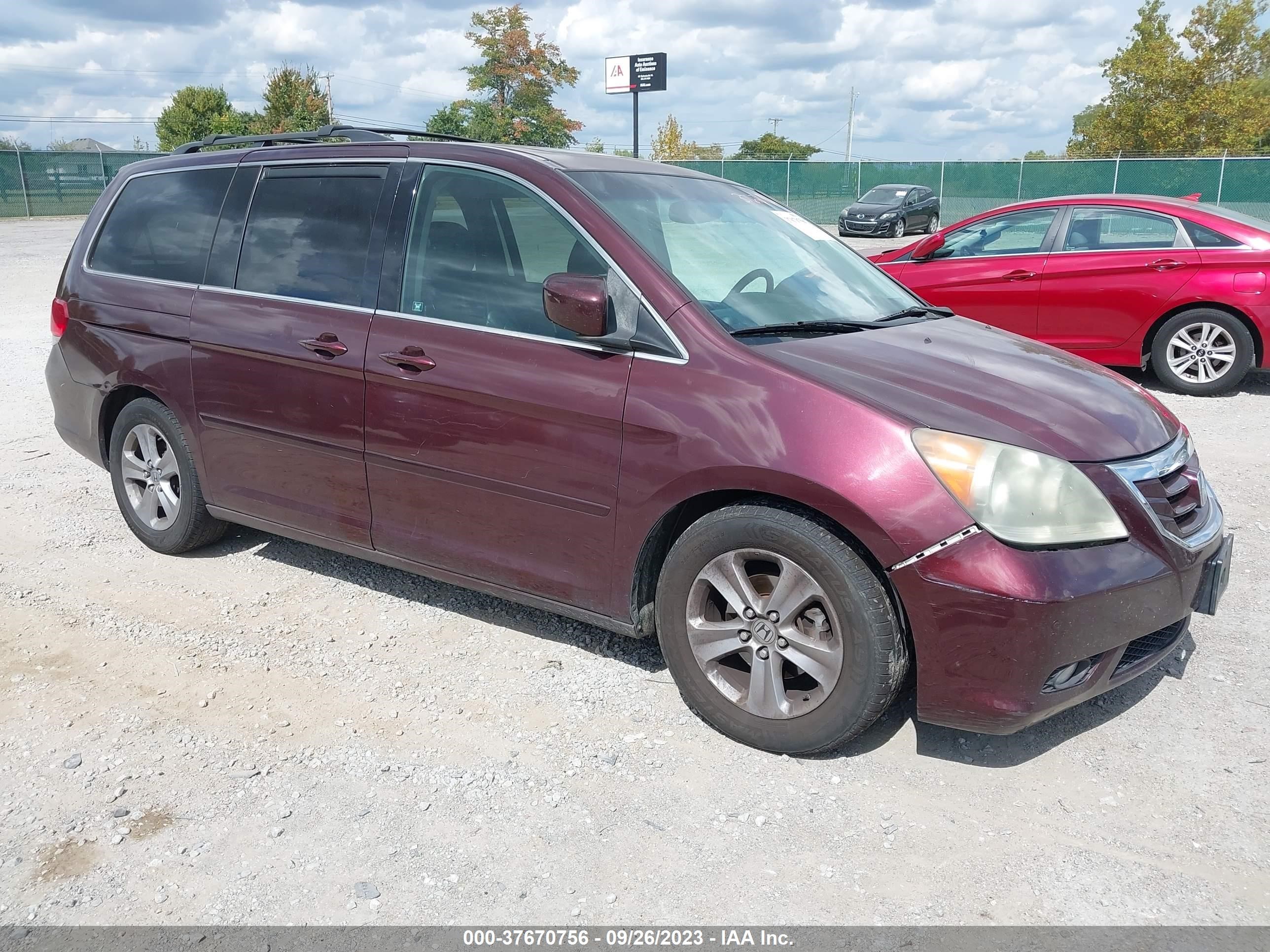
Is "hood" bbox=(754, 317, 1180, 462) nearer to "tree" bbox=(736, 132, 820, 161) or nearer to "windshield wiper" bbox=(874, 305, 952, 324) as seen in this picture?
"windshield wiper" bbox=(874, 305, 952, 324)

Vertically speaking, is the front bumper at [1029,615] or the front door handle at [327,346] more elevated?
the front door handle at [327,346]

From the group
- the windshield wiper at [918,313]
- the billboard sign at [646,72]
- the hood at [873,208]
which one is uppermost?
the billboard sign at [646,72]

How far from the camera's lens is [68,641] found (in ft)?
13.6

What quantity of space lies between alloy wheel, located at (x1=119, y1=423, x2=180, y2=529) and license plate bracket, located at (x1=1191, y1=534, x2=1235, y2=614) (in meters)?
4.20

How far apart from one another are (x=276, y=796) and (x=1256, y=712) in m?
3.25

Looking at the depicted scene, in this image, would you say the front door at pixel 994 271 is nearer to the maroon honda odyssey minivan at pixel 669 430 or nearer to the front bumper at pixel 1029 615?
the maroon honda odyssey minivan at pixel 669 430

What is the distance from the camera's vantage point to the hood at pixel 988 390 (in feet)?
9.98

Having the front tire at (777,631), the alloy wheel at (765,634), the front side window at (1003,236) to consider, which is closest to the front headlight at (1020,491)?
the front tire at (777,631)

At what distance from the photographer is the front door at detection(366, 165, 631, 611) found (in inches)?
136

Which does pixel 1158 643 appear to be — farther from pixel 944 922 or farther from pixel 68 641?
pixel 68 641

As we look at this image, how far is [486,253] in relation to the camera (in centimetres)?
380

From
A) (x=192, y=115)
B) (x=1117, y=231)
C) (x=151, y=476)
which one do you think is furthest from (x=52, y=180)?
(x=1117, y=231)

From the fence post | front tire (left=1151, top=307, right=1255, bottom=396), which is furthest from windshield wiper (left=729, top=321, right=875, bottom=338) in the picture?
the fence post

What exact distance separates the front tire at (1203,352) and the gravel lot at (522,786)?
4373mm
